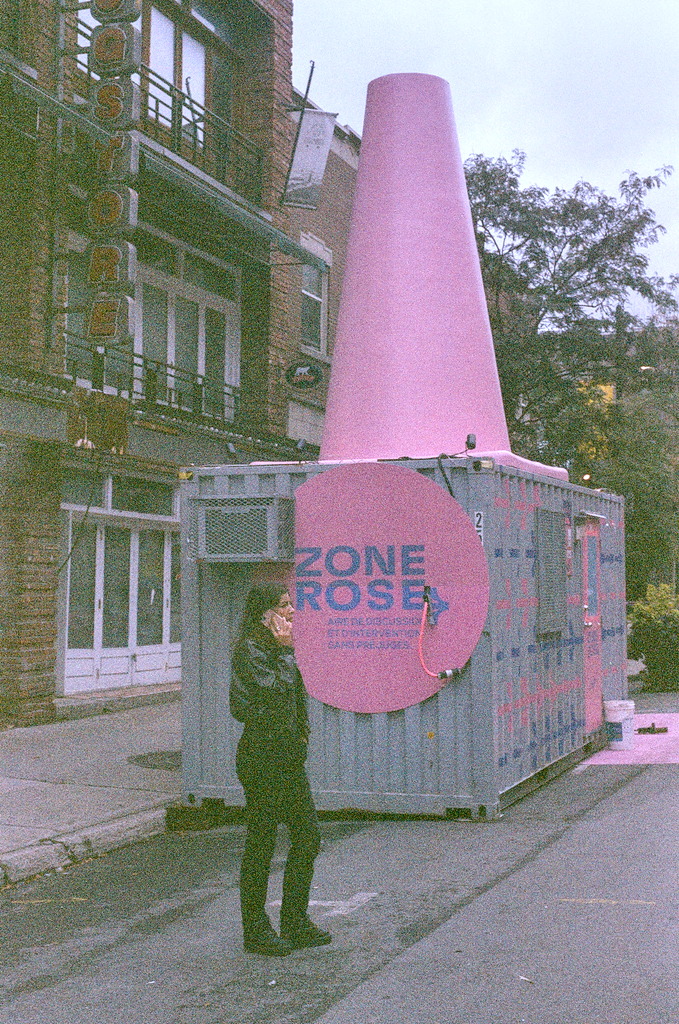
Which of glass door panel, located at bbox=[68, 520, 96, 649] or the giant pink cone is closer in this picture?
the giant pink cone

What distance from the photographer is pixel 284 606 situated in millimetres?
5316

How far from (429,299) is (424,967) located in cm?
656

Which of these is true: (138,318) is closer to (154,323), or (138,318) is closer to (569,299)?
(154,323)

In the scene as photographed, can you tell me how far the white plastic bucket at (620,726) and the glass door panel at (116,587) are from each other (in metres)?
6.57

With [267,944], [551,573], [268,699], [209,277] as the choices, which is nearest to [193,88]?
[209,277]

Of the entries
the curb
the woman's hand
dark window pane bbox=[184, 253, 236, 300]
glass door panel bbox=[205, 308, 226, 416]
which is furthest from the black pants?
dark window pane bbox=[184, 253, 236, 300]

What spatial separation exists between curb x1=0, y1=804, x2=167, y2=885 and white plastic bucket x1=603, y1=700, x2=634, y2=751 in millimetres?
4944

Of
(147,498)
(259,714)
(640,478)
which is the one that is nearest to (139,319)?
(147,498)

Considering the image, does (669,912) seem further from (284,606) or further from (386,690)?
(386,690)

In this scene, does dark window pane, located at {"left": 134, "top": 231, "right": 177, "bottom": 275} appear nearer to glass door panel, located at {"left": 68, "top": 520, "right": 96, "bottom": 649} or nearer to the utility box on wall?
glass door panel, located at {"left": 68, "top": 520, "right": 96, "bottom": 649}

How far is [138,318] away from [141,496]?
2.47 m

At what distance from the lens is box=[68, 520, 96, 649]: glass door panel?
45.0ft

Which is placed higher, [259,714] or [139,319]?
[139,319]

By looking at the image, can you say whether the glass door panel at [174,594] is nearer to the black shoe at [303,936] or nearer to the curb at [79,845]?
the curb at [79,845]
